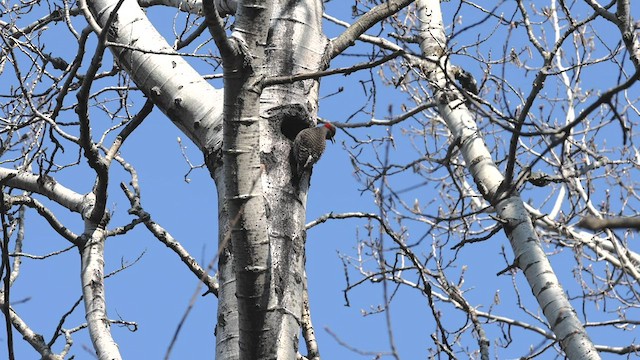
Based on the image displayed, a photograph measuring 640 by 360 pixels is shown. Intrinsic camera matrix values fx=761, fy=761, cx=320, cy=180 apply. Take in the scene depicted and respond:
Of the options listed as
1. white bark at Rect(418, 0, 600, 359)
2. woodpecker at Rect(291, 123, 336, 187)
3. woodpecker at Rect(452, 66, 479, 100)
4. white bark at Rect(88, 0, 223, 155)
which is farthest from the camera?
woodpecker at Rect(452, 66, 479, 100)

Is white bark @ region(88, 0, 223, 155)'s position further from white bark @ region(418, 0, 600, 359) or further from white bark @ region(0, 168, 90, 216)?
white bark @ region(0, 168, 90, 216)

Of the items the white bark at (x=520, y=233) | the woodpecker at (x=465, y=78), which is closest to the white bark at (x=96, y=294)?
the white bark at (x=520, y=233)

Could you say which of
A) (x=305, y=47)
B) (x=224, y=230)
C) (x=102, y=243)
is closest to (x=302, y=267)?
(x=224, y=230)

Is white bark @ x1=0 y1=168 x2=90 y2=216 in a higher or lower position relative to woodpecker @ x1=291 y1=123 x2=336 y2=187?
higher

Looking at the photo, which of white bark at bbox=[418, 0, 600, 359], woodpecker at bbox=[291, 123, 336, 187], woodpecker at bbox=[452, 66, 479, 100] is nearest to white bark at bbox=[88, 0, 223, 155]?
woodpecker at bbox=[291, 123, 336, 187]

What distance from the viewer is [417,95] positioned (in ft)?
24.4

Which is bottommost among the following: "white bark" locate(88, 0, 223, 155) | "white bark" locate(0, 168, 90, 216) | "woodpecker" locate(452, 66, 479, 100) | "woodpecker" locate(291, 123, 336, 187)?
"woodpecker" locate(291, 123, 336, 187)

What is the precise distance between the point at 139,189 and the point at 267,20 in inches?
78.8

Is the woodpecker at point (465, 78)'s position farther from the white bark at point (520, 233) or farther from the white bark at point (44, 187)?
the white bark at point (44, 187)

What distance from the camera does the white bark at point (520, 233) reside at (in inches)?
146

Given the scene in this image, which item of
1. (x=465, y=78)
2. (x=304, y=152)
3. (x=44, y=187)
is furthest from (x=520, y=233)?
(x=44, y=187)

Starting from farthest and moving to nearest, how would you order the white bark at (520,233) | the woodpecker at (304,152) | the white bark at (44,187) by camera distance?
the white bark at (44,187), the white bark at (520,233), the woodpecker at (304,152)

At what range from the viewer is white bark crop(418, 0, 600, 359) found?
370 centimetres

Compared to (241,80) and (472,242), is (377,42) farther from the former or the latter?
(241,80)
